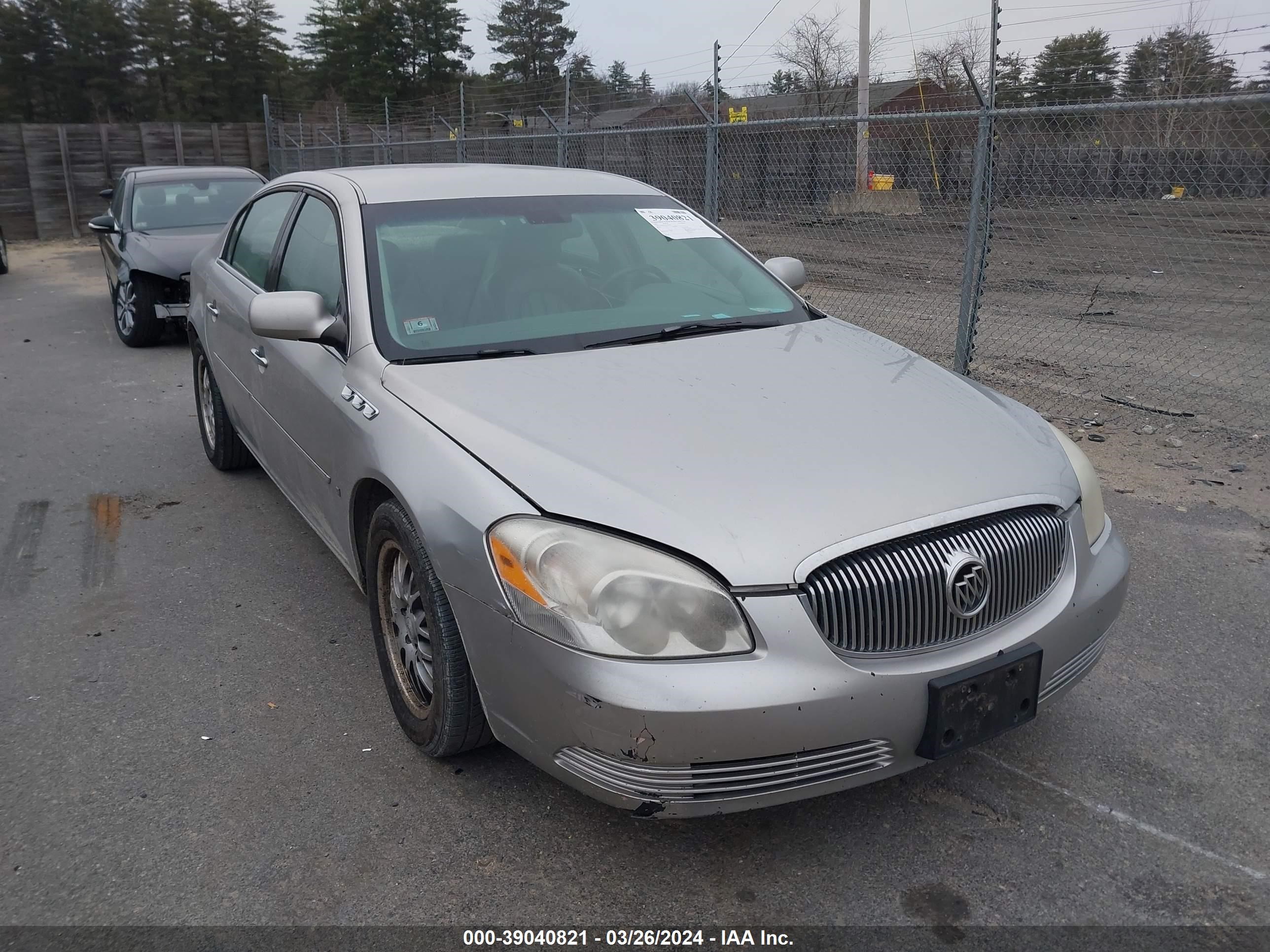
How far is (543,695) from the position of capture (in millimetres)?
2270

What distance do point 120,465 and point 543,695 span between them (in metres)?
4.49

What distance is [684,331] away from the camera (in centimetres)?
345

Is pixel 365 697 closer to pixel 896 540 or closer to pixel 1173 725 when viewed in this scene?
pixel 896 540

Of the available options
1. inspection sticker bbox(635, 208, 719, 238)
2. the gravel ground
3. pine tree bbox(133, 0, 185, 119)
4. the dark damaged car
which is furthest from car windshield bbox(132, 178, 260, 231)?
pine tree bbox(133, 0, 185, 119)

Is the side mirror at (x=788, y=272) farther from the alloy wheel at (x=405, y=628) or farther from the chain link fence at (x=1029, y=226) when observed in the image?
the chain link fence at (x=1029, y=226)

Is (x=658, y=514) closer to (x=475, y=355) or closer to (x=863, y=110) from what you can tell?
(x=475, y=355)

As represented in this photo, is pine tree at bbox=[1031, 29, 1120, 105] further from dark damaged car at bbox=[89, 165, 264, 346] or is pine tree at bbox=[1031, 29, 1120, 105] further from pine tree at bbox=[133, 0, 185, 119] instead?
pine tree at bbox=[133, 0, 185, 119]

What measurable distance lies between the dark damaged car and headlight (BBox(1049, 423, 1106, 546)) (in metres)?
7.78

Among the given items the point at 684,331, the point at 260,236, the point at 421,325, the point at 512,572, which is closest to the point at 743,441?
the point at 512,572

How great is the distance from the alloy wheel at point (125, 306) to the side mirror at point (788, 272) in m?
6.98

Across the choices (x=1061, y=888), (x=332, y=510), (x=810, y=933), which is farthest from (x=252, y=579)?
(x=1061, y=888)

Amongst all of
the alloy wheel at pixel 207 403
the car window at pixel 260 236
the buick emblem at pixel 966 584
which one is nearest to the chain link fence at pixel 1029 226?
the buick emblem at pixel 966 584

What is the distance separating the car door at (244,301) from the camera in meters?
4.34

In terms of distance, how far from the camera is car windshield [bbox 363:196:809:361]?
3291 mm
